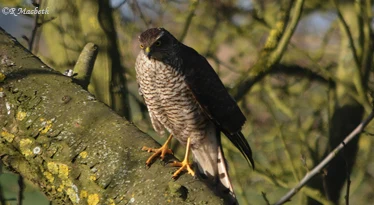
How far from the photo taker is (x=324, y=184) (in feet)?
16.8

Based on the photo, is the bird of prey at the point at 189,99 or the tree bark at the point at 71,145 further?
the bird of prey at the point at 189,99

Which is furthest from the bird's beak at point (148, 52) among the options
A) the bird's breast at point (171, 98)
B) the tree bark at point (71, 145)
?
the tree bark at point (71, 145)

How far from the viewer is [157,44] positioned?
3.62 m

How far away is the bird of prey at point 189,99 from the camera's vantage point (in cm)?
367

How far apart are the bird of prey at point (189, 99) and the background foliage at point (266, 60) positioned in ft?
0.80

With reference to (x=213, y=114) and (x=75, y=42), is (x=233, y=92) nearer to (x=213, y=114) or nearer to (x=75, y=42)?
(x=213, y=114)

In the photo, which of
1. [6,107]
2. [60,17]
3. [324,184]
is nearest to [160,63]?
[60,17]

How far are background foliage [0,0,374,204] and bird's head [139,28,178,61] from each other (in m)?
0.49

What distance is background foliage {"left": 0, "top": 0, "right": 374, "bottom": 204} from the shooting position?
4.02 metres

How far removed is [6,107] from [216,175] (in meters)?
1.78

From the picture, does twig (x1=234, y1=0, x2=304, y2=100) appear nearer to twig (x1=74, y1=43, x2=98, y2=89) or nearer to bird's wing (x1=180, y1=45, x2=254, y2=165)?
bird's wing (x1=180, y1=45, x2=254, y2=165)

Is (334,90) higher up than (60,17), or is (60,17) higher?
(60,17)

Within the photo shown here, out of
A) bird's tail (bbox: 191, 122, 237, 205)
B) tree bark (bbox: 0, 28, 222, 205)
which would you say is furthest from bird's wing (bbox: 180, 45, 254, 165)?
tree bark (bbox: 0, 28, 222, 205)

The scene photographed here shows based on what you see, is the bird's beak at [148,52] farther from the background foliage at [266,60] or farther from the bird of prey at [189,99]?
the background foliage at [266,60]
